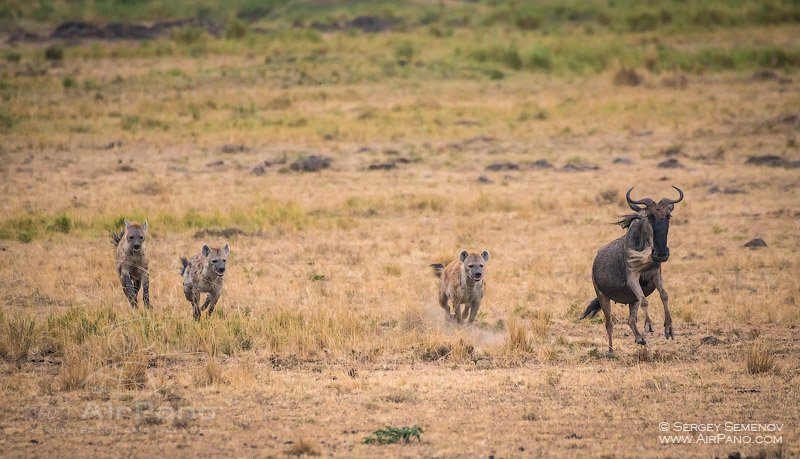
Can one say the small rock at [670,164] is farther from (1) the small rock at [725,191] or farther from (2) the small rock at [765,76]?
(2) the small rock at [765,76]

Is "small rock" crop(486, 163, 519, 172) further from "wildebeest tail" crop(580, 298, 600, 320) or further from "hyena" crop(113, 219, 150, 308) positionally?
"hyena" crop(113, 219, 150, 308)

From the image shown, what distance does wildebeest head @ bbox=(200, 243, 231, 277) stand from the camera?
404 inches

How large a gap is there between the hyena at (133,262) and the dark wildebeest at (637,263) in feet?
15.4

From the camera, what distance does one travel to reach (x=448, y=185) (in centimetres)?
2050

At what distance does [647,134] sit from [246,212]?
12.9 meters

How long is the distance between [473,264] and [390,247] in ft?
15.5

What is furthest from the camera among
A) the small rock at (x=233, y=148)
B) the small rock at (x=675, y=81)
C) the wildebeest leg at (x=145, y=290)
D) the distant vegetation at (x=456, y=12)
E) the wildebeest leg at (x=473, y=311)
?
the distant vegetation at (x=456, y=12)

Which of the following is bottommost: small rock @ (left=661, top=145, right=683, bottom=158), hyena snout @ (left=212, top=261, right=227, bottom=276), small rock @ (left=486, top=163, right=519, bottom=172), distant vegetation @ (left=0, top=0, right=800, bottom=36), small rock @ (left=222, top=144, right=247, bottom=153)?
hyena snout @ (left=212, top=261, right=227, bottom=276)

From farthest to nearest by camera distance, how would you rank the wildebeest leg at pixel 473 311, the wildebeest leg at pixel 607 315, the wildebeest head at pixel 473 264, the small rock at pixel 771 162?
the small rock at pixel 771 162
the wildebeest leg at pixel 473 311
the wildebeest head at pixel 473 264
the wildebeest leg at pixel 607 315

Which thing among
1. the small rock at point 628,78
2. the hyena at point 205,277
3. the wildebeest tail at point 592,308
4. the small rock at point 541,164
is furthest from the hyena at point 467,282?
the small rock at point 628,78

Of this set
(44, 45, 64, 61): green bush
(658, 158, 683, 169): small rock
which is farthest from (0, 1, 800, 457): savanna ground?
(44, 45, 64, 61): green bush

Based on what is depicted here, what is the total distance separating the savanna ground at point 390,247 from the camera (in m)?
7.82

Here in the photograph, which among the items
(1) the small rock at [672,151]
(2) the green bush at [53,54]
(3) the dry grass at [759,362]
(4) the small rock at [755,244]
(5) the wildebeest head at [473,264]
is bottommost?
(3) the dry grass at [759,362]

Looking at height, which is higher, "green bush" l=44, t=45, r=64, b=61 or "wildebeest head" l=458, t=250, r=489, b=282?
Answer: "green bush" l=44, t=45, r=64, b=61
